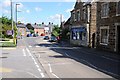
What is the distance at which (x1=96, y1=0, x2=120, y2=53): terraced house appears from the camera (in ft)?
93.9

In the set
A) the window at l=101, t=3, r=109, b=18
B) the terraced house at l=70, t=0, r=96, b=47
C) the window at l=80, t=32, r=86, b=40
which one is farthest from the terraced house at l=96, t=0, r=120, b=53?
the window at l=80, t=32, r=86, b=40

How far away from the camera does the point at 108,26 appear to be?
3102 centimetres

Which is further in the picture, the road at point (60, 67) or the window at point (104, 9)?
the window at point (104, 9)

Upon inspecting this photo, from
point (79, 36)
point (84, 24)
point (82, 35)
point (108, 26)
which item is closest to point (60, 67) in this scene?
point (108, 26)

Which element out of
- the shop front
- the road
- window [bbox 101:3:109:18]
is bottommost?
the road

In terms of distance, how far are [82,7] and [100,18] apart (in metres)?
15.0

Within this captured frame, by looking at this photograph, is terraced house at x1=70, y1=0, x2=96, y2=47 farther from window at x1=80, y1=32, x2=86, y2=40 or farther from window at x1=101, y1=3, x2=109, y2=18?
window at x1=101, y1=3, x2=109, y2=18

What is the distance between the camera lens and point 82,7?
48469mm

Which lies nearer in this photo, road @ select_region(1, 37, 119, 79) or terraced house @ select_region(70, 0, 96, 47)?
road @ select_region(1, 37, 119, 79)

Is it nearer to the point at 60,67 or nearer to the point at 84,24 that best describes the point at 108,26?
the point at 60,67

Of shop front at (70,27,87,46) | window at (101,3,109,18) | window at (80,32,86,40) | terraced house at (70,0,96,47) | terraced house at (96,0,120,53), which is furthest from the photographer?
window at (80,32,86,40)

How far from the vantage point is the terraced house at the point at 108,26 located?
2861 centimetres

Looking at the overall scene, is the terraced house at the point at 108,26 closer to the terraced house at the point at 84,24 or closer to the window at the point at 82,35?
the terraced house at the point at 84,24

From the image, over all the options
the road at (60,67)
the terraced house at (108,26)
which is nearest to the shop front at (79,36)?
the terraced house at (108,26)
